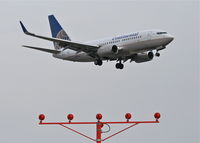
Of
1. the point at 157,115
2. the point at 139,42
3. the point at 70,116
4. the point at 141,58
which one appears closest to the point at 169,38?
the point at 139,42

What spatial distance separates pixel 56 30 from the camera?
100 meters

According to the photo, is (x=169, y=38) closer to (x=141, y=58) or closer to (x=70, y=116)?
(x=141, y=58)

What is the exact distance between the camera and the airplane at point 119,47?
7750 centimetres

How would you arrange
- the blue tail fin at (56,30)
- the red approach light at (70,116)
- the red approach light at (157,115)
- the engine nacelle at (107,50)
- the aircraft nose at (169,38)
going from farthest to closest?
the blue tail fin at (56,30) < the aircraft nose at (169,38) < the engine nacelle at (107,50) < the red approach light at (70,116) < the red approach light at (157,115)

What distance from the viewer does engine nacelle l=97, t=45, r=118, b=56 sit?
7793cm

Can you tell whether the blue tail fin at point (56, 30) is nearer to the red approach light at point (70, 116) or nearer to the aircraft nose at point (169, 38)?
the aircraft nose at point (169, 38)

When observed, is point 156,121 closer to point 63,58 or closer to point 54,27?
point 63,58

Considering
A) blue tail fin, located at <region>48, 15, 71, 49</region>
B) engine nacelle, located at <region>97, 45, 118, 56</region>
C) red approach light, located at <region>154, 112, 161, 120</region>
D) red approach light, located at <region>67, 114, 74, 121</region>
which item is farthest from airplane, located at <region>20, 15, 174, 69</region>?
red approach light, located at <region>154, 112, 161, 120</region>

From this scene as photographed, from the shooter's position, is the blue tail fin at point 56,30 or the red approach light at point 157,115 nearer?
the red approach light at point 157,115

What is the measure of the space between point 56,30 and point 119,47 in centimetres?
2408

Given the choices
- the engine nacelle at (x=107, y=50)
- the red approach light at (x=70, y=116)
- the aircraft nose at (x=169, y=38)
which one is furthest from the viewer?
the aircraft nose at (x=169, y=38)

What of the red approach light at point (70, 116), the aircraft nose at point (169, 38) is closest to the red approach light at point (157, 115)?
the red approach light at point (70, 116)

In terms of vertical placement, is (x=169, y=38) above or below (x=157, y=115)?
above

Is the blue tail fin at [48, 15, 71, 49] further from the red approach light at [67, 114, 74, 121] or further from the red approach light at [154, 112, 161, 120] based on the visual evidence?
the red approach light at [154, 112, 161, 120]
